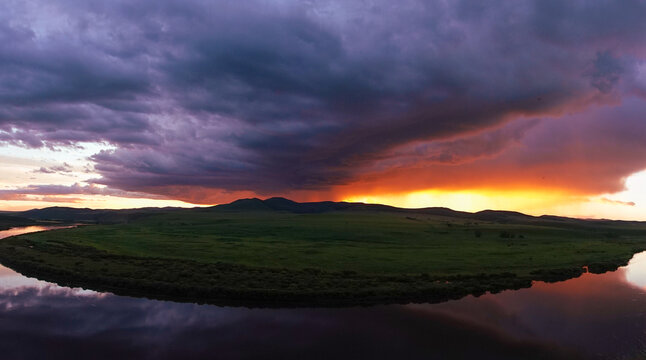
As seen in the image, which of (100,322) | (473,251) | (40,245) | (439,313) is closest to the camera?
(100,322)

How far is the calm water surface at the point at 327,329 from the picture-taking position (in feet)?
84.6

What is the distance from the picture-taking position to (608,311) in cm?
3609

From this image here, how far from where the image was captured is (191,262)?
57812 millimetres

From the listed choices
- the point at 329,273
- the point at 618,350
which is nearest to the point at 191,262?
the point at 329,273

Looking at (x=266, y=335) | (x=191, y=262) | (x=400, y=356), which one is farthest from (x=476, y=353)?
(x=191, y=262)

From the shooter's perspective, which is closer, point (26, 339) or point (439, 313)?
point (26, 339)

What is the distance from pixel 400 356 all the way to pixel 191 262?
42878 mm

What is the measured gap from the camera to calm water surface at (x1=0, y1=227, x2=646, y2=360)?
2580 centimetres

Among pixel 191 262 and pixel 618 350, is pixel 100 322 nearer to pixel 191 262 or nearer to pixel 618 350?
pixel 191 262

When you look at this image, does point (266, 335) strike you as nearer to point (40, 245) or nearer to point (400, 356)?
point (400, 356)

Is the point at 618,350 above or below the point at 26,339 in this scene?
above

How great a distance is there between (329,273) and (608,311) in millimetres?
32218

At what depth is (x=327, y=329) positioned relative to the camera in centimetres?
3045

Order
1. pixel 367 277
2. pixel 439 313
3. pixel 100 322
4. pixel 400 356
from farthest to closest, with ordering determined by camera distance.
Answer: pixel 367 277 < pixel 439 313 < pixel 100 322 < pixel 400 356
